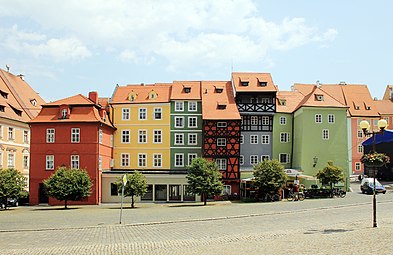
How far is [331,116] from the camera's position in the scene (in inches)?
2170

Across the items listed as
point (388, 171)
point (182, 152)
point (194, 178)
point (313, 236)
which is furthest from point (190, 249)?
point (388, 171)

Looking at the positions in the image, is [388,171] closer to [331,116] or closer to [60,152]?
[331,116]

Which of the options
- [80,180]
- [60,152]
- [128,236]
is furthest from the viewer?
[60,152]

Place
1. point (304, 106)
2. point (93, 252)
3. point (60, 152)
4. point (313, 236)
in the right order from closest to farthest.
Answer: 1. point (93, 252)
2. point (313, 236)
3. point (60, 152)
4. point (304, 106)

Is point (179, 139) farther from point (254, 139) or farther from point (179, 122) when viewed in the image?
point (254, 139)

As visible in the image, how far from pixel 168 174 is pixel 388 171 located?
31636 mm

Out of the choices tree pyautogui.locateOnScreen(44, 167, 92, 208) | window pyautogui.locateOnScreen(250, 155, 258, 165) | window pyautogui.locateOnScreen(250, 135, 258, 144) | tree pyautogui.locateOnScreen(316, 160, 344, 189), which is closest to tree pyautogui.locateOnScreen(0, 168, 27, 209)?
tree pyautogui.locateOnScreen(44, 167, 92, 208)

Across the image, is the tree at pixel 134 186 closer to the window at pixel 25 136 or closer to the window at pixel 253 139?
the window at pixel 253 139

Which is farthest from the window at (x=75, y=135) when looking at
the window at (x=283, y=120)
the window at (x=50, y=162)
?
the window at (x=283, y=120)

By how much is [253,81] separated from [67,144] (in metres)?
21.3

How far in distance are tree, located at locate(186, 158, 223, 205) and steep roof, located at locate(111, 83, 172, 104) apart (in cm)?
1149

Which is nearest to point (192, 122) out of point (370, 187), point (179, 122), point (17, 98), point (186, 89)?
point (179, 122)

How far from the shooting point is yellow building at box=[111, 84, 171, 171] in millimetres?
55156

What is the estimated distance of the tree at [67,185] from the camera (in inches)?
1734
